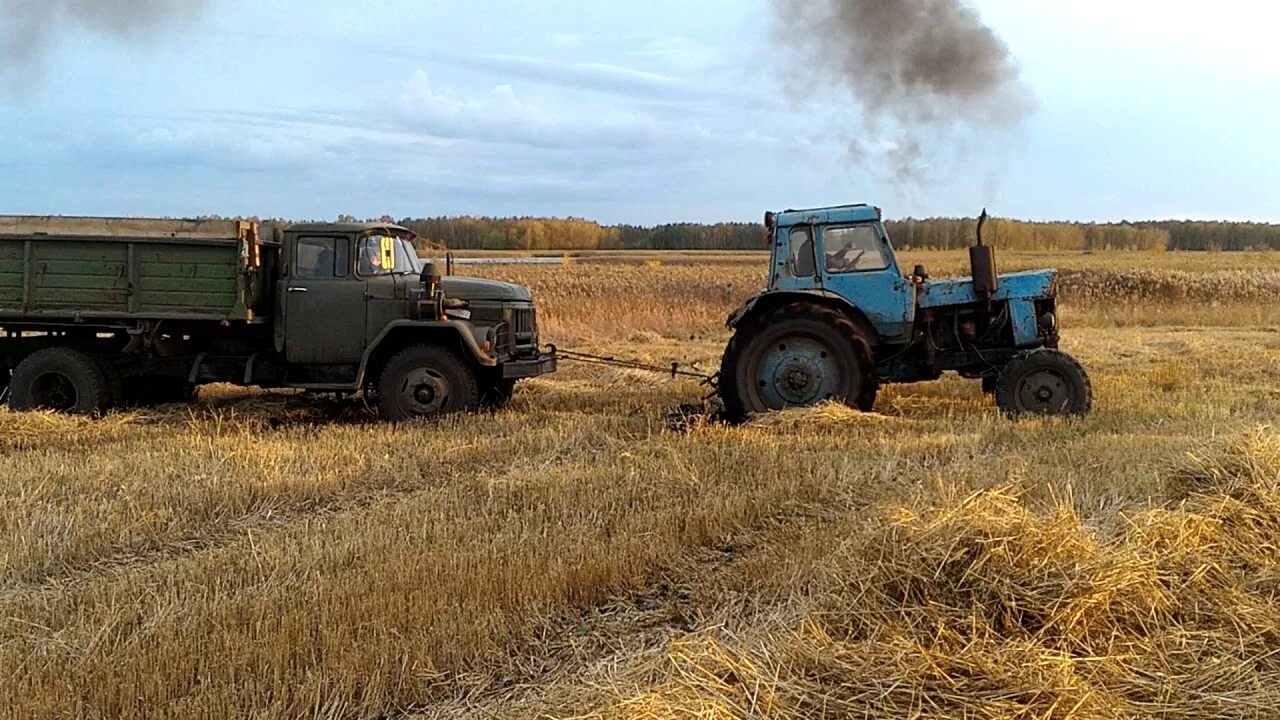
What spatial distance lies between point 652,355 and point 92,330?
7648 millimetres

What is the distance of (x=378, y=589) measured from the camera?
4672 mm

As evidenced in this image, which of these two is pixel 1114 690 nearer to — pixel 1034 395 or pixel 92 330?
pixel 1034 395

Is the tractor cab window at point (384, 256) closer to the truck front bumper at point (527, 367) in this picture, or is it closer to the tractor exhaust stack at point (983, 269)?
the truck front bumper at point (527, 367)

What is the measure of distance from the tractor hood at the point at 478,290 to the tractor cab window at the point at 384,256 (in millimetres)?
450

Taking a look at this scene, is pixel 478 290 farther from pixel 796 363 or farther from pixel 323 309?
pixel 796 363

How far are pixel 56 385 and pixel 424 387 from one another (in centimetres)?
391

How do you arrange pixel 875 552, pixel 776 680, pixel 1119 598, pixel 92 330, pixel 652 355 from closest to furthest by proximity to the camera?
pixel 776 680 < pixel 1119 598 < pixel 875 552 < pixel 92 330 < pixel 652 355

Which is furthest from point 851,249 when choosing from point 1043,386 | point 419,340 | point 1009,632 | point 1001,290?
point 1009,632

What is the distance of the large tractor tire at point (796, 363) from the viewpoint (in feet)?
30.3

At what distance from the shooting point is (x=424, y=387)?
9820 millimetres

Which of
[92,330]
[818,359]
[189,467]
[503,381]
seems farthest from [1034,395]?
[92,330]

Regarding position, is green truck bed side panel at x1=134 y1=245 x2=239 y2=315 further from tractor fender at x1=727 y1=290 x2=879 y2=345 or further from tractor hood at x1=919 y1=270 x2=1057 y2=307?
tractor hood at x1=919 y1=270 x2=1057 y2=307

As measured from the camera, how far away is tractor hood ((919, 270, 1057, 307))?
947 cm

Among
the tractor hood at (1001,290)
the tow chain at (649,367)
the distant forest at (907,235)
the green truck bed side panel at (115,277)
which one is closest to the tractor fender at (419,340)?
the tow chain at (649,367)
